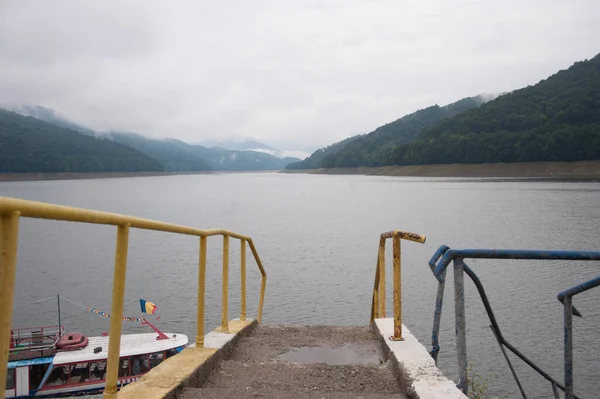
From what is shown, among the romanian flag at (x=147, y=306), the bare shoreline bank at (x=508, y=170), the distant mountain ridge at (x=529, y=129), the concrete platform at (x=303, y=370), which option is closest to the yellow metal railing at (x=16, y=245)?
the concrete platform at (x=303, y=370)

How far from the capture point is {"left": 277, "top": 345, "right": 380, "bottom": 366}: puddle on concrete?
14.9ft

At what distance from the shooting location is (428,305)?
17094 millimetres

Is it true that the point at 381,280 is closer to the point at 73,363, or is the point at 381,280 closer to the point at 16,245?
the point at 16,245

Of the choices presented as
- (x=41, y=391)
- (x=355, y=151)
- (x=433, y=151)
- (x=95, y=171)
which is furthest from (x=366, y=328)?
(x=95, y=171)

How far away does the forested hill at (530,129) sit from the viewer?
8581 centimetres

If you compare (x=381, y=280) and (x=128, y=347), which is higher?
(x=381, y=280)

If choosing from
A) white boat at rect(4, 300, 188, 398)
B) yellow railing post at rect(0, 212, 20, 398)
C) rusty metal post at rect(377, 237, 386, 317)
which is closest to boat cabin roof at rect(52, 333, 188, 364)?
white boat at rect(4, 300, 188, 398)

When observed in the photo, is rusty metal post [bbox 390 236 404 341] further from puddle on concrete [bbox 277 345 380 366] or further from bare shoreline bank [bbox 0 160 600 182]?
bare shoreline bank [bbox 0 160 600 182]

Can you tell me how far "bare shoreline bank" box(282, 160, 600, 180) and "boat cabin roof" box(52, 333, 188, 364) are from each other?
273 feet

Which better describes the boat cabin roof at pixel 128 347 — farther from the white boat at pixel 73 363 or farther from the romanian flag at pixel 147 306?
the romanian flag at pixel 147 306

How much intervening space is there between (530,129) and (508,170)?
10.7 m

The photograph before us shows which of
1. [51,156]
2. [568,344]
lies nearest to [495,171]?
[568,344]

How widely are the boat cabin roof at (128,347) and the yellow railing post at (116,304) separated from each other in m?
11.6

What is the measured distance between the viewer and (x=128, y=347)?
14.0m
